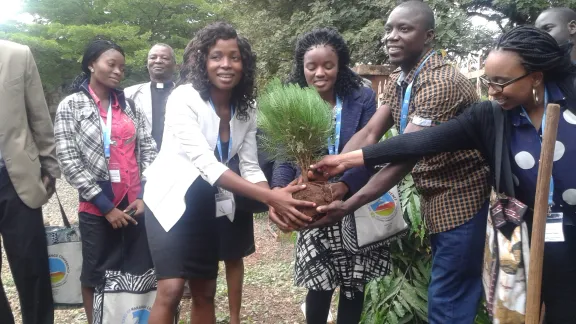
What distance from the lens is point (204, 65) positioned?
8.70 ft

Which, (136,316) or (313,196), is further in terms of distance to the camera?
(136,316)

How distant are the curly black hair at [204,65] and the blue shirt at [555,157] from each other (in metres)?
1.35

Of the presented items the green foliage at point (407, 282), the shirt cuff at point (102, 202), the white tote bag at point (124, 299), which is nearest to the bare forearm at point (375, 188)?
the green foliage at point (407, 282)

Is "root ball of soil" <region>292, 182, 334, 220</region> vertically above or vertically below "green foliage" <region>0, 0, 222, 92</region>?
below

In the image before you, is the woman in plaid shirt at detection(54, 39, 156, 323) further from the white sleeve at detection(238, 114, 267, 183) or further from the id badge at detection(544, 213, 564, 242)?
the id badge at detection(544, 213, 564, 242)

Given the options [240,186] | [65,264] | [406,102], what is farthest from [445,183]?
[65,264]

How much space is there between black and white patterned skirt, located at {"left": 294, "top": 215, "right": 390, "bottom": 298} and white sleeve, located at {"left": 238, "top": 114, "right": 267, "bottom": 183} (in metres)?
0.48

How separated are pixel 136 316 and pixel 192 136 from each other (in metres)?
1.27

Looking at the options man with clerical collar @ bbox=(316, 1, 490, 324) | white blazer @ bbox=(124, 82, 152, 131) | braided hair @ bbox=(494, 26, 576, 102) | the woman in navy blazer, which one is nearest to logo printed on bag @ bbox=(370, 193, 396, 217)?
the woman in navy blazer

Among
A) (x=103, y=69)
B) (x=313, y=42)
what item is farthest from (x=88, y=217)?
(x=313, y=42)

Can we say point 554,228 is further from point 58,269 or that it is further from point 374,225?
point 58,269

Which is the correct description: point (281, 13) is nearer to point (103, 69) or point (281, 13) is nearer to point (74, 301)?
point (103, 69)

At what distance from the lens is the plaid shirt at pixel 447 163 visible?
2369mm

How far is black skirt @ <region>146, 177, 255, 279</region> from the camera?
8.36ft
